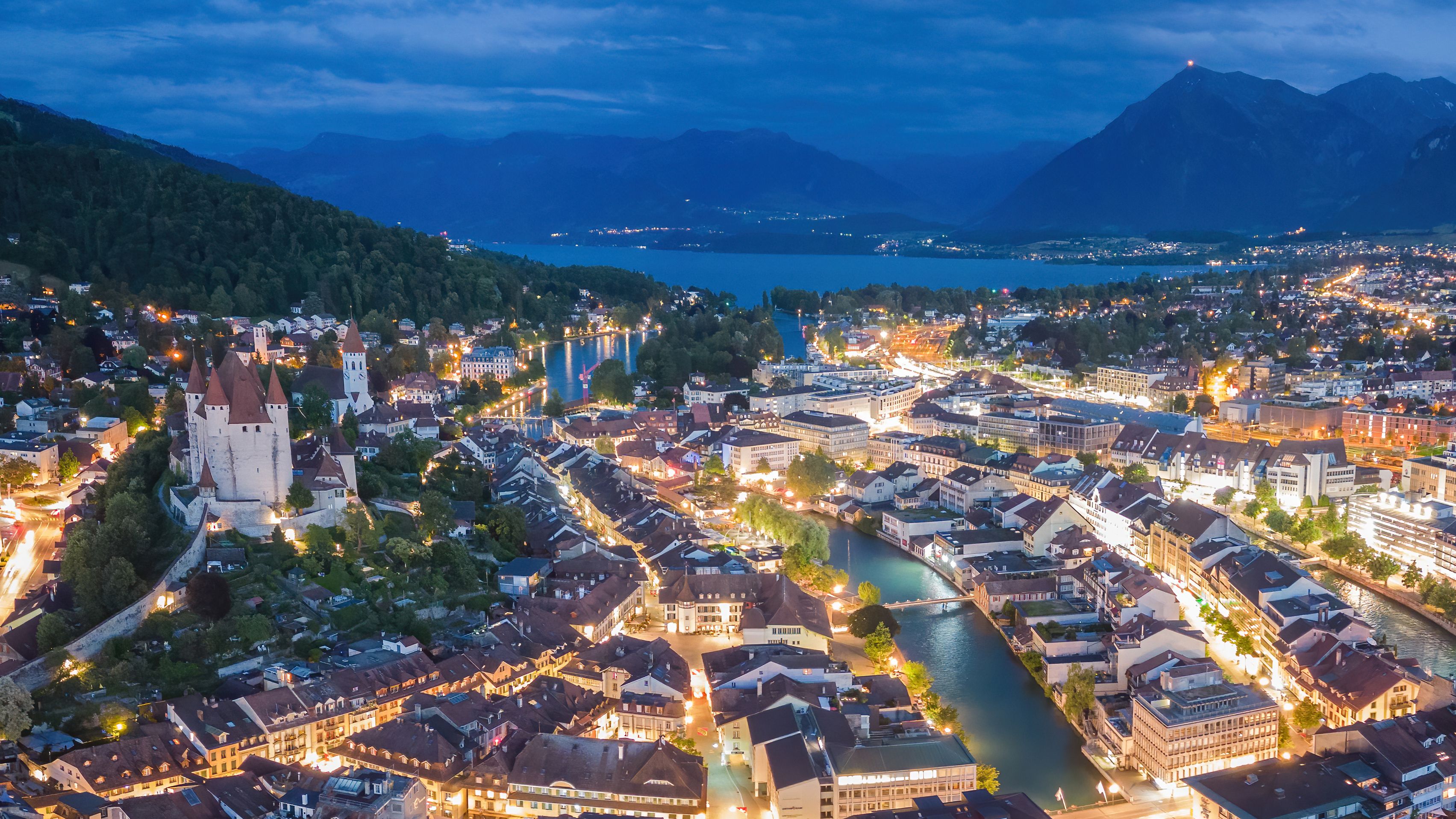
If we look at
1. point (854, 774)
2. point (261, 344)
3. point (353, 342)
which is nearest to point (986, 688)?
point (854, 774)

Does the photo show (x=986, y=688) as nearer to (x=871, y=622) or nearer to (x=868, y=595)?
(x=871, y=622)

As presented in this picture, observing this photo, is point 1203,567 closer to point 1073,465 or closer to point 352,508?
point 1073,465

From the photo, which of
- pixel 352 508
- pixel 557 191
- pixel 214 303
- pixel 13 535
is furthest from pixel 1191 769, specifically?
pixel 557 191

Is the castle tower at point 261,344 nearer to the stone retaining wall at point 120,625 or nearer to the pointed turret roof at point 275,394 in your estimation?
the pointed turret roof at point 275,394

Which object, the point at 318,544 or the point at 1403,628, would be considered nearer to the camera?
the point at 318,544

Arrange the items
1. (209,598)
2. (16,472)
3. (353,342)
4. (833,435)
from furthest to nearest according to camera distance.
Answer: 1. (833,435)
2. (353,342)
3. (16,472)
4. (209,598)

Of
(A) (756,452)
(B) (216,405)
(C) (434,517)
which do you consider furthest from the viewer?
(A) (756,452)
